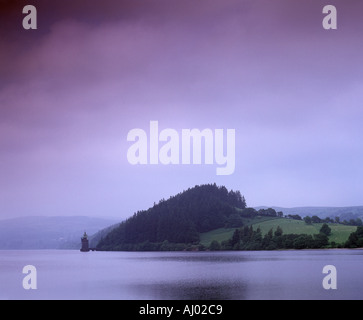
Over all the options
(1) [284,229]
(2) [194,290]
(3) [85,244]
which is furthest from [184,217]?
(3) [85,244]

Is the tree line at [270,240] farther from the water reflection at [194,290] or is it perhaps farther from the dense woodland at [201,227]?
the water reflection at [194,290]

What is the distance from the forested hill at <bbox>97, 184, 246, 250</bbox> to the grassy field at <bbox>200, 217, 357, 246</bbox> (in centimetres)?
91

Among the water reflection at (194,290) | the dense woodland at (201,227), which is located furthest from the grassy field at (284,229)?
the water reflection at (194,290)

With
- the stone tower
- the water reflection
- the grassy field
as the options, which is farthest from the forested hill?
the water reflection

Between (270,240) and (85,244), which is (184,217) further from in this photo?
(85,244)

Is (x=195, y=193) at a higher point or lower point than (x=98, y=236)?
higher

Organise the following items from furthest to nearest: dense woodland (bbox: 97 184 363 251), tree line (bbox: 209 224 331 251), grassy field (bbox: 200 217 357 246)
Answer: tree line (bbox: 209 224 331 251), grassy field (bbox: 200 217 357 246), dense woodland (bbox: 97 184 363 251)

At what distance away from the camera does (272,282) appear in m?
26.5

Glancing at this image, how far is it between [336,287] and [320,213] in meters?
51.3

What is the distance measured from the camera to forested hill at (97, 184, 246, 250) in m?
53.0

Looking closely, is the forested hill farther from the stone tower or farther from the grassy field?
the stone tower
